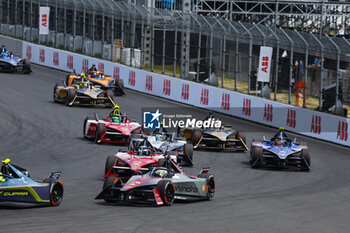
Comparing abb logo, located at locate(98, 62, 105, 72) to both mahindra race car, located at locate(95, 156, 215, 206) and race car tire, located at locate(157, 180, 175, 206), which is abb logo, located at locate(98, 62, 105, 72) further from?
race car tire, located at locate(157, 180, 175, 206)

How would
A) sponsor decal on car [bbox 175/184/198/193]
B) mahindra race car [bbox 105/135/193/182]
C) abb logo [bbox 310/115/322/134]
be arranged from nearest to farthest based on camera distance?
sponsor decal on car [bbox 175/184/198/193]
mahindra race car [bbox 105/135/193/182]
abb logo [bbox 310/115/322/134]

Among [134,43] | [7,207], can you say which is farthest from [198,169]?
[134,43]

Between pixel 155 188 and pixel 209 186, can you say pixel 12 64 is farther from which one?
pixel 155 188

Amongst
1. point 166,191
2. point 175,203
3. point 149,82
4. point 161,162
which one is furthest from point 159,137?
point 149,82

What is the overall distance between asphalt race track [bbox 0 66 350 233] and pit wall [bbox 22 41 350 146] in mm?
645

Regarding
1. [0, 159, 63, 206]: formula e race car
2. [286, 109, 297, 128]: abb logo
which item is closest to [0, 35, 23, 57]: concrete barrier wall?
[286, 109, 297, 128]: abb logo

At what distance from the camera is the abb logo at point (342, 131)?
28.3 metres

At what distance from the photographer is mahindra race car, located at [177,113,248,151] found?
2564cm

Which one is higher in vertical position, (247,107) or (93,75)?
(93,75)

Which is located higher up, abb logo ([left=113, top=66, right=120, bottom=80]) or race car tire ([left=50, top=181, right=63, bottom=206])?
race car tire ([left=50, top=181, right=63, bottom=206])

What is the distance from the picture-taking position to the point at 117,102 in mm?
36906

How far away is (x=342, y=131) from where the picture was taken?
28.5m

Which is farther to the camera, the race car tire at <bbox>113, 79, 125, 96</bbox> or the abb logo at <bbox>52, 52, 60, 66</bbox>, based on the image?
the abb logo at <bbox>52, 52, 60, 66</bbox>

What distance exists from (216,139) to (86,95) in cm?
1004
